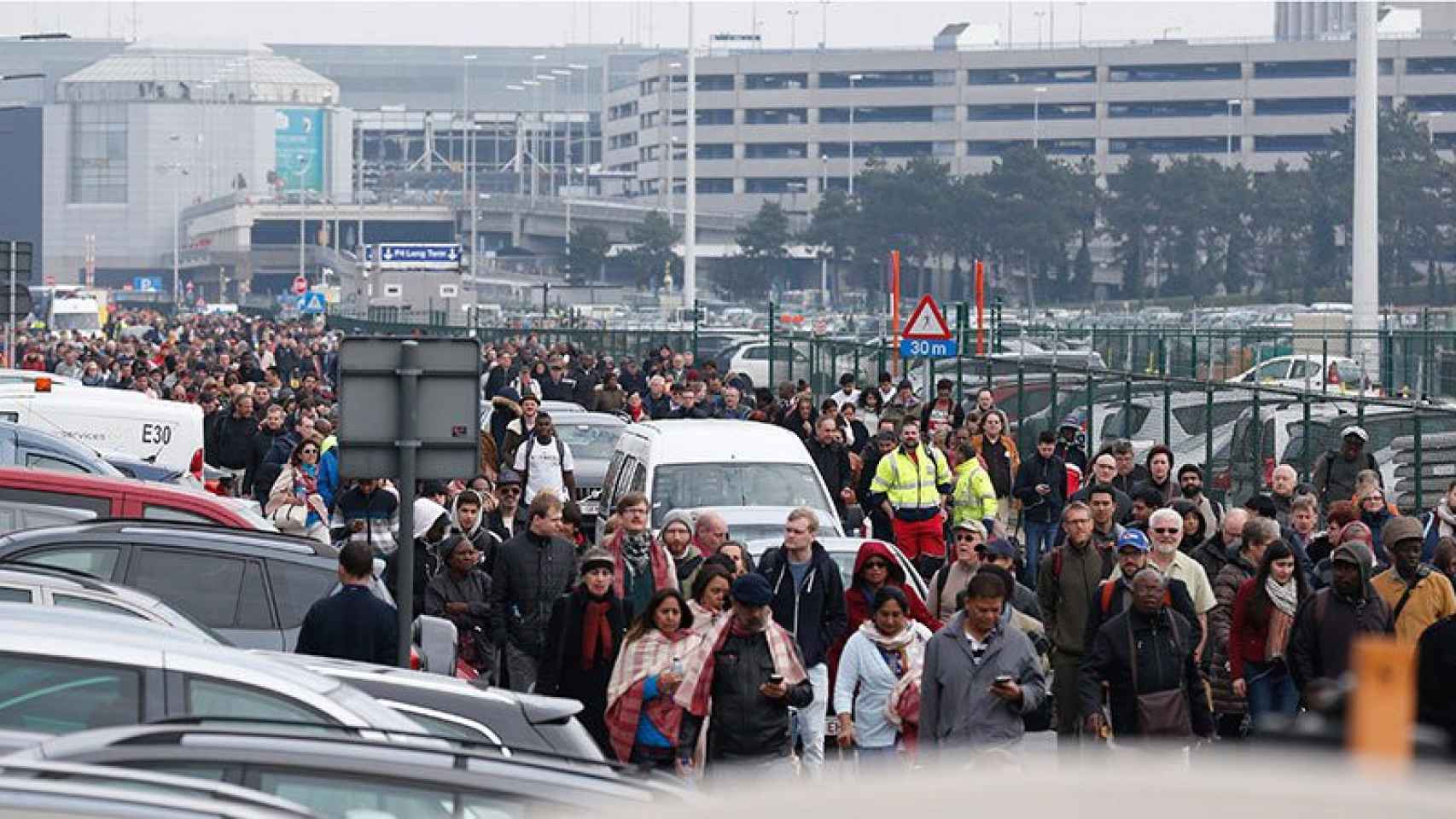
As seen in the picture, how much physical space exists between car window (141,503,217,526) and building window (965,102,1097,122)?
141482 mm

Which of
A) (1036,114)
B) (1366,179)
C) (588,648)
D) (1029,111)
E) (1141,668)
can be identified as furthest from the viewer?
(1029,111)

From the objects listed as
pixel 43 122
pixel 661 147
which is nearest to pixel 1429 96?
pixel 661 147

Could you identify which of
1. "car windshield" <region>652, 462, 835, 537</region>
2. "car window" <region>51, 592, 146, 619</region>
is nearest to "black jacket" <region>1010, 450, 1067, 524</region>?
"car windshield" <region>652, 462, 835, 537</region>

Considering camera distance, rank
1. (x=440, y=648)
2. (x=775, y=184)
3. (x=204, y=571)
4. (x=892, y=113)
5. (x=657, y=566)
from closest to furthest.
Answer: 1. (x=440, y=648)
2. (x=204, y=571)
3. (x=657, y=566)
4. (x=892, y=113)
5. (x=775, y=184)

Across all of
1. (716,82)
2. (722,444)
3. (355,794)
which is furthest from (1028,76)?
(355,794)

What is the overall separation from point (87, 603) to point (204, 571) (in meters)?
2.37

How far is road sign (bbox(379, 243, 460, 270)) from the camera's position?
76812 mm

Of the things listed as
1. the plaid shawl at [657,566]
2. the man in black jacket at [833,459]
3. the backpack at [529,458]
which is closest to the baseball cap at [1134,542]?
the plaid shawl at [657,566]

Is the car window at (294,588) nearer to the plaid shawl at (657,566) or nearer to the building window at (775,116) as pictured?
the plaid shawl at (657,566)

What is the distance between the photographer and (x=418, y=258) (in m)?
78.0

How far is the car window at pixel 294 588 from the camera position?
519 inches

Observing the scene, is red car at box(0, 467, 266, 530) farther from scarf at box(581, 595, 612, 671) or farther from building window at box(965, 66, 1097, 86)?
Result: building window at box(965, 66, 1097, 86)

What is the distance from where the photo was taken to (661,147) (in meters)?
184

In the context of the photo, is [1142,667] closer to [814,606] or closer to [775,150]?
[814,606]
